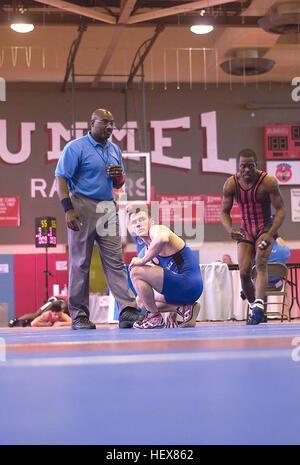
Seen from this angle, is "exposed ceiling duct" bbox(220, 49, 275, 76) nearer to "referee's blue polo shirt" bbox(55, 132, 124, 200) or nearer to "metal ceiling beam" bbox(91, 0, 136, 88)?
"metal ceiling beam" bbox(91, 0, 136, 88)

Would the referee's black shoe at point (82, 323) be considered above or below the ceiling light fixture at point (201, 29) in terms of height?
below

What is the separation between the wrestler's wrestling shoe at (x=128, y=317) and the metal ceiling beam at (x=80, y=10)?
21.6ft

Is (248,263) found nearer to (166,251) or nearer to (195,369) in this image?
(166,251)

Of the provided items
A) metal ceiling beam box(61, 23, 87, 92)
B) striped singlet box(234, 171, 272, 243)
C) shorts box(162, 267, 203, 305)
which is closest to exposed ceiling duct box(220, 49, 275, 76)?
metal ceiling beam box(61, 23, 87, 92)

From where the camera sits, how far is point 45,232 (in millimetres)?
12180

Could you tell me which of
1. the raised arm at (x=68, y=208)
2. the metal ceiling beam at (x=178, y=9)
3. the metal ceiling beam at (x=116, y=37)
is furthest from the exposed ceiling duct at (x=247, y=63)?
the raised arm at (x=68, y=208)

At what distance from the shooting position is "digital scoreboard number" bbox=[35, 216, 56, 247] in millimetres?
12133

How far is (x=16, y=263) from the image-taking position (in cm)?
1355

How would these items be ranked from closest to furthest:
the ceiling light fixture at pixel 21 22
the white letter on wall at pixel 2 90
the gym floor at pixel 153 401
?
the gym floor at pixel 153 401, the ceiling light fixture at pixel 21 22, the white letter on wall at pixel 2 90

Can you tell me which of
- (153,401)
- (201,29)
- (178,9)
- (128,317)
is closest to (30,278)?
(201,29)

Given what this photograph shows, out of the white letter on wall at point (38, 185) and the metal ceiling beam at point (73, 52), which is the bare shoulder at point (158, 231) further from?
the white letter on wall at point (38, 185)

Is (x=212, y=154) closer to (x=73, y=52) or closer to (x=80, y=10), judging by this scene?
(x=73, y=52)

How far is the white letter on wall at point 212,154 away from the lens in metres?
14.2
